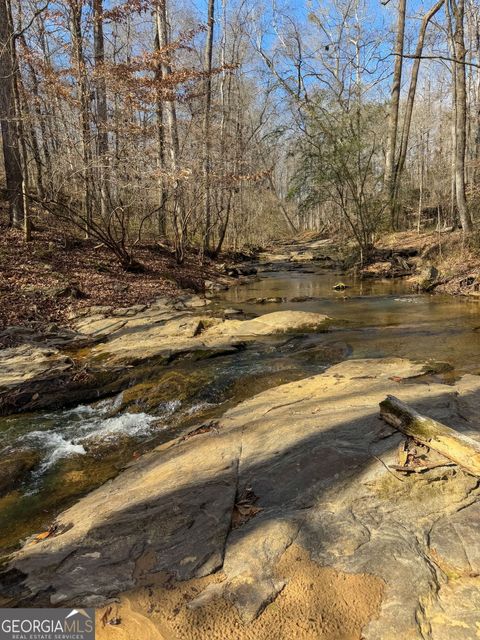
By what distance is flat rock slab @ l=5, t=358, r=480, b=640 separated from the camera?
2.31 metres

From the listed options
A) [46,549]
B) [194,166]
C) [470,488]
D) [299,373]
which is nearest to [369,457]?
[470,488]

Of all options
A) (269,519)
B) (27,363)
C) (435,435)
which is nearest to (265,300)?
(27,363)

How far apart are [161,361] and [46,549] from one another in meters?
4.55

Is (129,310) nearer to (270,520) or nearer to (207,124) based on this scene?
(270,520)

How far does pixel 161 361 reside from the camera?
23.9 feet

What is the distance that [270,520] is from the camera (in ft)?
9.16

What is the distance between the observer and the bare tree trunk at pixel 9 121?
37.6 ft

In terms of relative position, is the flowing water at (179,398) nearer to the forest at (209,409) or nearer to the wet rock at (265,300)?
the forest at (209,409)

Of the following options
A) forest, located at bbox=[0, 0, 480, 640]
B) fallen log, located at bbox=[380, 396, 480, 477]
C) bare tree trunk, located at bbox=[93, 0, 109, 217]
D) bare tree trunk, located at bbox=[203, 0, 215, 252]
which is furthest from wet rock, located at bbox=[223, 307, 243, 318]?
fallen log, located at bbox=[380, 396, 480, 477]

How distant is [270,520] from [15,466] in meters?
2.90

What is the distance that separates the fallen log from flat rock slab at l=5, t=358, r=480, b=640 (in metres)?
0.09

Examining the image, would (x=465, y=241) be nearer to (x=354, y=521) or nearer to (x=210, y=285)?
(x=210, y=285)

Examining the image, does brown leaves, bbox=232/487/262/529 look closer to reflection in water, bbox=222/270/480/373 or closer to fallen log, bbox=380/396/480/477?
fallen log, bbox=380/396/480/477

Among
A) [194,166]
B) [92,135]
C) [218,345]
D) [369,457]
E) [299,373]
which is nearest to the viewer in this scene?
[369,457]
